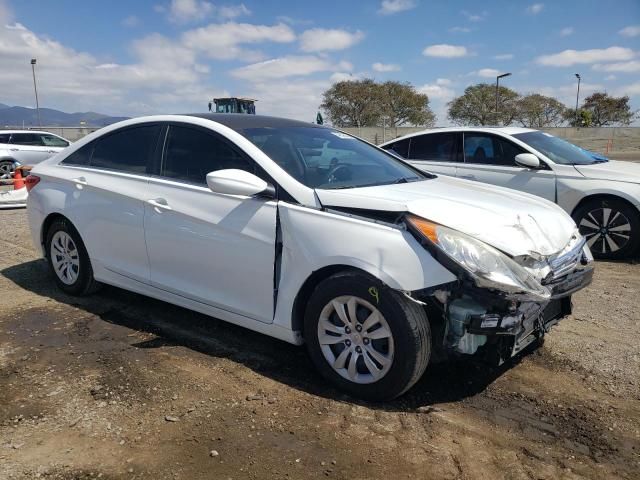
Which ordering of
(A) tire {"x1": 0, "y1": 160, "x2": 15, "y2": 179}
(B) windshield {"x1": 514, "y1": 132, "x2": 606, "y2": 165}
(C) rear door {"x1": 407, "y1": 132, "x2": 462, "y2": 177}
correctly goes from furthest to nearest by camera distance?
(A) tire {"x1": 0, "y1": 160, "x2": 15, "y2": 179}
(C) rear door {"x1": 407, "y1": 132, "x2": 462, "y2": 177}
(B) windshield {"x1": 514, "y1": 132, "x2": 606, "y2": 165}

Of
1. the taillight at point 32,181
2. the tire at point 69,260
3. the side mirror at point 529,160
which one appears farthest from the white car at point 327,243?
the side mirror at point 529,160

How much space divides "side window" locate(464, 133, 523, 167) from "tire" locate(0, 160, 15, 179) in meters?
13.4

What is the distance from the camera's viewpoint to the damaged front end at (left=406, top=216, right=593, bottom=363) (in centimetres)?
279

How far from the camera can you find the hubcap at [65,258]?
4.87 meters

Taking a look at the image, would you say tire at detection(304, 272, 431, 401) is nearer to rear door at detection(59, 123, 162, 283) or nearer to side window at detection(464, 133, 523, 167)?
rear door at detection(59, 123, 162, 283)

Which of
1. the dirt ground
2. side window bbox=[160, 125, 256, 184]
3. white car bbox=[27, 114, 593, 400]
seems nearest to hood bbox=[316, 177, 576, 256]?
white car bbox=[27, 114, 593, 400]

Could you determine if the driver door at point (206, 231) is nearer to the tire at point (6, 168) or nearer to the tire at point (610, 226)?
the tire at point (610, 226)

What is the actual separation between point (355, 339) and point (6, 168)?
51.4 ft

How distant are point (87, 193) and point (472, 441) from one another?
3.59 meters

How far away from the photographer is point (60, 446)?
273 centimetres

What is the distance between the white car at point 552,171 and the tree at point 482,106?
5127 centimetres

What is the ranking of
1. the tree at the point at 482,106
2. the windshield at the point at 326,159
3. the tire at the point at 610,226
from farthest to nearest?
the tree at the point at 482,106 < the tire at the point at 610,226 < the windshield at the point at 326,159

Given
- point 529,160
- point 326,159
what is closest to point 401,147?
point 529,160

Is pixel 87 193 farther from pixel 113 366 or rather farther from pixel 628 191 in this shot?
pixel 628 191
